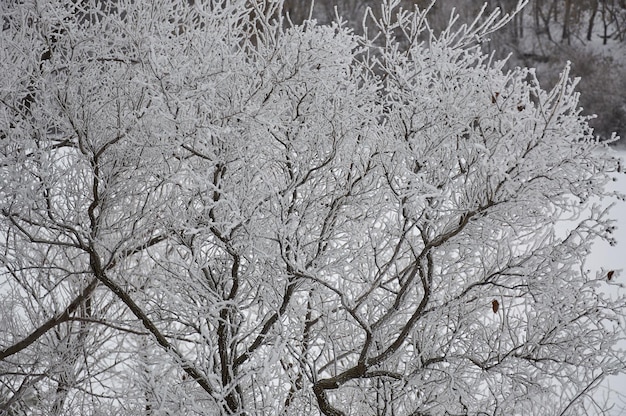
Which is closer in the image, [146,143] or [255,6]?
[255,6]

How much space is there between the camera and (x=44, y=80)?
13.8 ft

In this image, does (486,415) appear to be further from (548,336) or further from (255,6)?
(255,6)

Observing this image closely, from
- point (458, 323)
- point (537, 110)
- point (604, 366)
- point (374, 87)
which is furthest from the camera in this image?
point (374, 87)

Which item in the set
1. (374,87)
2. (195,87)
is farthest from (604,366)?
(195,87)

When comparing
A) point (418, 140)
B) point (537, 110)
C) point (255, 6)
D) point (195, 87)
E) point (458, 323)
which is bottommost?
point (458, 323)

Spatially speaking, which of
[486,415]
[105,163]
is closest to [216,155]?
[105,163]

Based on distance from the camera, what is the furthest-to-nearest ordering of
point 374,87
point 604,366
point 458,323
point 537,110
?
point 374,87, point 458,323, point 604,366, point 537,110

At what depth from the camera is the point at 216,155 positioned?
4.17 m

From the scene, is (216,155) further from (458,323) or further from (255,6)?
(458,323)

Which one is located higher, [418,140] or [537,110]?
[418,140]

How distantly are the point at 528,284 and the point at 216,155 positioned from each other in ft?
6.35

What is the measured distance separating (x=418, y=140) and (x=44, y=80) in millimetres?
2271

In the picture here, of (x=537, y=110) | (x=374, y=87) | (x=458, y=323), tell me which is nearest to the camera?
(x=537, y=110)

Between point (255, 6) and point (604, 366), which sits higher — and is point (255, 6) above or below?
above
